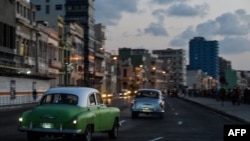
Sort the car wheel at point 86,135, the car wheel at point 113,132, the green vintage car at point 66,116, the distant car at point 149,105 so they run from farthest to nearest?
1. the distant car at point 149,105
2. the car wheel at point 113,132
3. the car wheel at point 86,135
4. the green vintage car at point 66,116

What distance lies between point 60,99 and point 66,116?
49.3 inches

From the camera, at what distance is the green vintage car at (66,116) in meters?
15.7

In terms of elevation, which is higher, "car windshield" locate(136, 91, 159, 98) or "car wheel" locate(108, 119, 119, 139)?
"car windshield" locate(136, 91, 159, 98)

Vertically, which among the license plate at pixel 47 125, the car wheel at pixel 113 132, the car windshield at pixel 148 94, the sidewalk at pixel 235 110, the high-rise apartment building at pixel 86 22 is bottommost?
the sidewalk at pixel 235 110

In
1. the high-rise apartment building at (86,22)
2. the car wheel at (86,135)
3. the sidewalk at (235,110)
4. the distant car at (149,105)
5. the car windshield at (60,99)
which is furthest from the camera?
the high-rise apartment building at (86,22)

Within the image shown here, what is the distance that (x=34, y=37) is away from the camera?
81312 mm

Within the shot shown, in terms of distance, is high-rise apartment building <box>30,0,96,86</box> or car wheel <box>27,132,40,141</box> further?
high-rise apartment building <box>30,0,96,86</box>

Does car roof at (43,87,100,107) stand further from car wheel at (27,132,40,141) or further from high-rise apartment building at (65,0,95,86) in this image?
high-rise apartment building at (65,0,95,86)

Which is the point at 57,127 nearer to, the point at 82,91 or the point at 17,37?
the point at 82,91

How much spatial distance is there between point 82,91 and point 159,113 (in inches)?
653

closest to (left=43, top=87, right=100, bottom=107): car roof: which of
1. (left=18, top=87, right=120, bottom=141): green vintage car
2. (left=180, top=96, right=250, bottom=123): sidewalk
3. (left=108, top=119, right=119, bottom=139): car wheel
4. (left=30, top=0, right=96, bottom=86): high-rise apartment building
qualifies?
(left=18, top=87, right=120, bottom=141): green vintage car

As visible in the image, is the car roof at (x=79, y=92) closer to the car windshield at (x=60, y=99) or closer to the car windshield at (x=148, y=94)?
the car windshield at (x=60, y=99)

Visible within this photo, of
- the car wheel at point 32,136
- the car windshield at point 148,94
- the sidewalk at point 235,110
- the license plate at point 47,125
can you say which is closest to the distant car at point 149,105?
the car windshield at point 148,94

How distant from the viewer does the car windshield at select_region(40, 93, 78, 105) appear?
1669 centimetres
